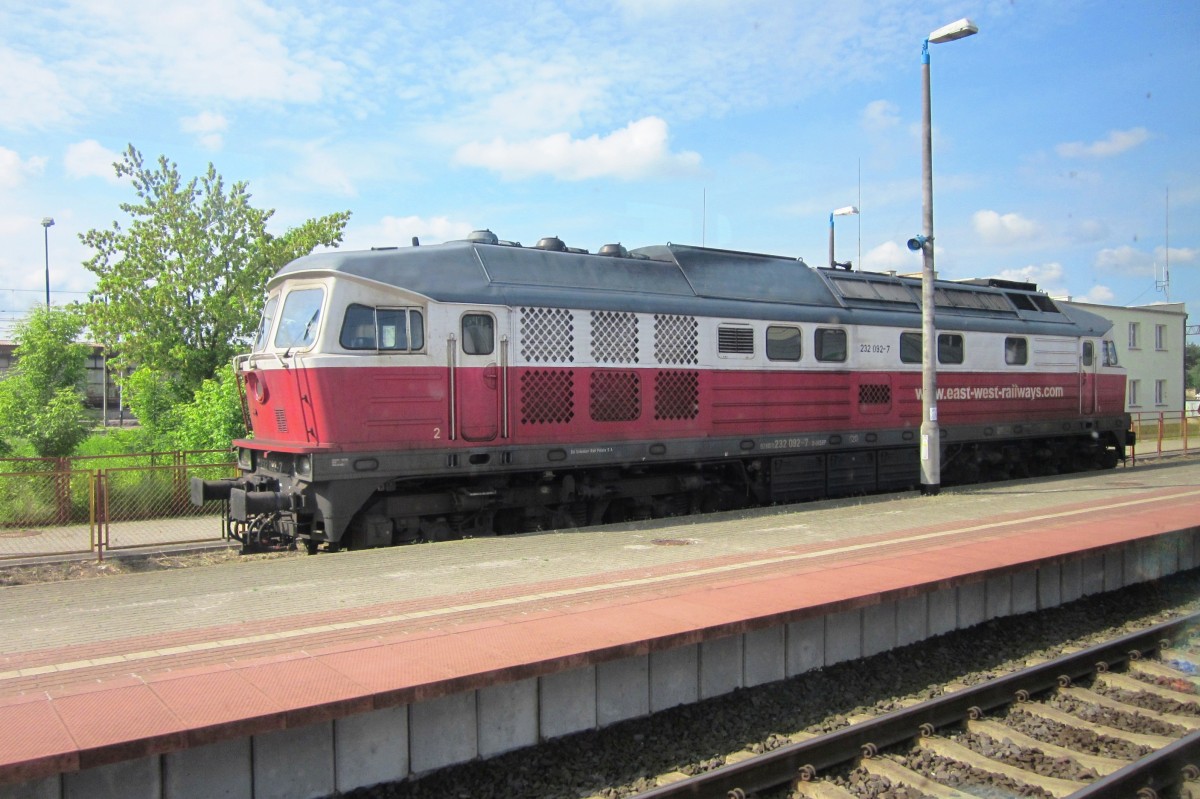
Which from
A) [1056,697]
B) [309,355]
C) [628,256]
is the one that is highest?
[628,256]

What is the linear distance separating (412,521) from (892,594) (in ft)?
19.8

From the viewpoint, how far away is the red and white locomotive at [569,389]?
11.0 meters

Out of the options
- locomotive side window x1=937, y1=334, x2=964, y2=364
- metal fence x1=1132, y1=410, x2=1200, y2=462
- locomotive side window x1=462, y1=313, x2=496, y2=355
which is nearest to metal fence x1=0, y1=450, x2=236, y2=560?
locomotive side window x1=462, y1=313, x2=496, y2=355

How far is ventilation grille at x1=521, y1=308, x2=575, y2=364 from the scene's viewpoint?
39.4ft

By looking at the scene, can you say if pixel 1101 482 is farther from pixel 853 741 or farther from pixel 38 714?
pixel 38 714

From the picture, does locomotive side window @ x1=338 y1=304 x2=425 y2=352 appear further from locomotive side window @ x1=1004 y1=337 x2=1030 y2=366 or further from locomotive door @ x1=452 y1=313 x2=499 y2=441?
locomotive side window @ x1=1004 y1=337 x2=1030 y2=366

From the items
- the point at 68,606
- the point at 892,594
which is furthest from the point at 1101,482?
the point at 68,606

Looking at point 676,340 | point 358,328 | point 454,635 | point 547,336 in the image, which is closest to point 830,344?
point 676,340

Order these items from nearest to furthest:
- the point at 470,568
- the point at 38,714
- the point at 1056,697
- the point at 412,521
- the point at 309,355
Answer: the point at 38,714, the point at 1056,697, the point at 470,568, the point at 309,355, the point at 412,521

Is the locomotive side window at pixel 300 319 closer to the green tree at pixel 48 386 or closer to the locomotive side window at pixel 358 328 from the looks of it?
the locomotive side window at pixel 358 328

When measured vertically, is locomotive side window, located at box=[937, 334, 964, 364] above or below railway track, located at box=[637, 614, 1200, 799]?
above

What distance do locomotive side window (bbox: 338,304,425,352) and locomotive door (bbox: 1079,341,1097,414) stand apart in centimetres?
1620

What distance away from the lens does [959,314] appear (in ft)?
59.4

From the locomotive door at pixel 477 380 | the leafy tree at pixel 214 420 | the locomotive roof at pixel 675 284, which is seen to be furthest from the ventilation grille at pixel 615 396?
the leafy tree at pixel 214 420
